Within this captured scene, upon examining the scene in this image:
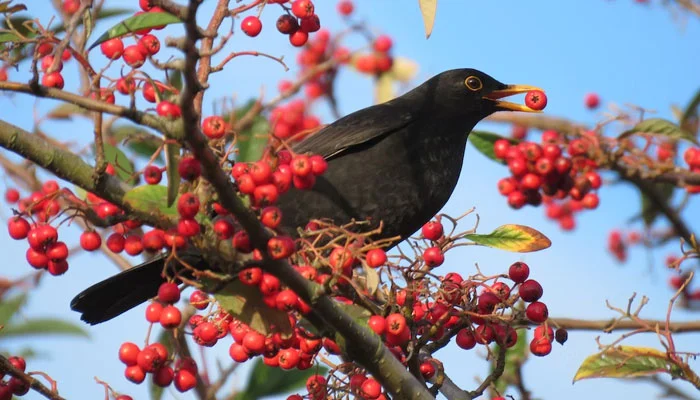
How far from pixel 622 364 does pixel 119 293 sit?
1925 millimetres

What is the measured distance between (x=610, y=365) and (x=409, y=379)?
880 millimetres

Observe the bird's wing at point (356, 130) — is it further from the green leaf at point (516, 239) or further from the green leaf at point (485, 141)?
the green leaf at point (516, 239)

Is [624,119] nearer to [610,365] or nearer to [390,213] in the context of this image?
[390,213]

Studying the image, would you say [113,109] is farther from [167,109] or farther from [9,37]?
[9,37]

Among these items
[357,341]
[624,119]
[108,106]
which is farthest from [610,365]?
[624,119]

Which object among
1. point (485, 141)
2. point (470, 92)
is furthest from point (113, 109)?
point (485, 141)

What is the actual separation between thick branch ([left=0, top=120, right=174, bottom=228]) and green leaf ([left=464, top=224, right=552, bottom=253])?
3.86ft

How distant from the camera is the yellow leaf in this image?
267 centimetres

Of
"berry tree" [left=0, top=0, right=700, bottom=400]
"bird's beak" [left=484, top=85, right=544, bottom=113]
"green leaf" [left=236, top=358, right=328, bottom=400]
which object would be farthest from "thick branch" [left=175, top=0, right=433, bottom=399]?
"bird's beak" [left=484, top=85, right=544, bottom=113]

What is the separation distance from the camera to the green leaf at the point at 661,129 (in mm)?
5141

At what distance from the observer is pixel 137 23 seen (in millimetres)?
2824

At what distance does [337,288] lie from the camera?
287 centimetres

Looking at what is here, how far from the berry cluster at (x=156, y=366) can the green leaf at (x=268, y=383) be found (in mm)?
1425

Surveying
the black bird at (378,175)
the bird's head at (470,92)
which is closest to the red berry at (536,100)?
the black bird at (378,175)
